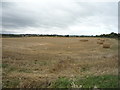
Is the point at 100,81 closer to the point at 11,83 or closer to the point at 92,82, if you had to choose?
the point at 92,82

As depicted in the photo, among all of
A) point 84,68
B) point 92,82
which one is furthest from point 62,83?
point 84,68

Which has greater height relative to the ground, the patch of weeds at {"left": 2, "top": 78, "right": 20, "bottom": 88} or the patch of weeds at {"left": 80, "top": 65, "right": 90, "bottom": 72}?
the patch of weeds at {"left": 80, "top": 65, "right": 90, "bottom": 72}

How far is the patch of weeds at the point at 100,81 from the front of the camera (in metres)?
5.66

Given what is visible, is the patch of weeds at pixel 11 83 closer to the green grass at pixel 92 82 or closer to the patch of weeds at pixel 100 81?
the green grass at pixel 92 82

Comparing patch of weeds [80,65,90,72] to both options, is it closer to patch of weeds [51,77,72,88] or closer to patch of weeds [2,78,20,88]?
patch of weeds [51,77,72,88]

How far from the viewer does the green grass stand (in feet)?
18.7

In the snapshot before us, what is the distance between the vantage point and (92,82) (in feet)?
19.7

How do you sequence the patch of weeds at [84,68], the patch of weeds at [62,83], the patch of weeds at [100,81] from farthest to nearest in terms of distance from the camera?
the patch of weeds at [84,68], the patch of weeds at [62,83], the patch of weeds at [100,81]

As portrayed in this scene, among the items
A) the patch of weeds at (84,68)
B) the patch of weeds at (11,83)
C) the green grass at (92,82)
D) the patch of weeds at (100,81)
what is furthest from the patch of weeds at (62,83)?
the patch of weeds at (84,68)

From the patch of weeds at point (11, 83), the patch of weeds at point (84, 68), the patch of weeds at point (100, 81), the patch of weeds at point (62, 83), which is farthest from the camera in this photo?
the patch of weeds at point (84, 68)

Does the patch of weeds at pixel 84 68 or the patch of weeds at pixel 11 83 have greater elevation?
the patch of weeds at pixel 84 68

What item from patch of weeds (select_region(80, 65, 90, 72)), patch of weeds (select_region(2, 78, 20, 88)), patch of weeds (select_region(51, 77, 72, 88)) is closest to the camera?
patch of weeds (select_region(51, 77, 72, 88))

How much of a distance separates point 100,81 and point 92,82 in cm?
26

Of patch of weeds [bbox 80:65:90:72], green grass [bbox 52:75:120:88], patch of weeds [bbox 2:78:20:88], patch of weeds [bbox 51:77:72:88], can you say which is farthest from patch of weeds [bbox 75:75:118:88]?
patch of weeds [bbox 2:78:20:88]
